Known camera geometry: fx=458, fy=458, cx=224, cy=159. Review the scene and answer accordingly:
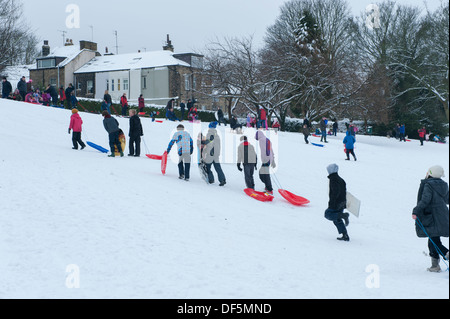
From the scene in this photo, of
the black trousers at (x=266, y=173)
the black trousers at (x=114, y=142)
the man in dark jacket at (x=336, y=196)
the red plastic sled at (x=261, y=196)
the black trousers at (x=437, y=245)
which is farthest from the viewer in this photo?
the black trousers at (x=114, y=142)

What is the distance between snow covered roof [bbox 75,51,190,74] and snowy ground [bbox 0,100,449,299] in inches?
1569

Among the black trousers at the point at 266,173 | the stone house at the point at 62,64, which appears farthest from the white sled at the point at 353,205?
the stone house at the point at 62,64

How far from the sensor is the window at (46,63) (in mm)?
58559

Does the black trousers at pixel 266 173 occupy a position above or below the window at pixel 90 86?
below

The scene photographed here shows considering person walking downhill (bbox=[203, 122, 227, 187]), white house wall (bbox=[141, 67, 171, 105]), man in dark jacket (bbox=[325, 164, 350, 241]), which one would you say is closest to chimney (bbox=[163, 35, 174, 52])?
white house wall (bbox=[141, 67, 171, 105])

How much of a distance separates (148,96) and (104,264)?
49883 millimetres

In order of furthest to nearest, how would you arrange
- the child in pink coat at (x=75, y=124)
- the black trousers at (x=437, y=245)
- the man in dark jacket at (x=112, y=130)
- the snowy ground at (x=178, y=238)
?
the child in pink coat at (x=75, y=124)
the man in dark jacket at (x=112, y=130)
the black trousers at (x=437, y=245)
the snowy ground at (x=178, y=238)

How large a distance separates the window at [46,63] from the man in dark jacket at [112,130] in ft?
156

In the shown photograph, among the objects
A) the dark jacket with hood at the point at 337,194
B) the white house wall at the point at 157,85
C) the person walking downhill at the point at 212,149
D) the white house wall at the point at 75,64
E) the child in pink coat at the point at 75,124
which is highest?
the white house wall at the point at 75,64

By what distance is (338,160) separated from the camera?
21.8 m

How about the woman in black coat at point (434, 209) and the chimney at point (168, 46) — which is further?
the chimney at point (168, 46)

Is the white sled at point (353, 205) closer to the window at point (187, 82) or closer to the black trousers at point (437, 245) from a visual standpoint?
the black trousers at point (437, 245)

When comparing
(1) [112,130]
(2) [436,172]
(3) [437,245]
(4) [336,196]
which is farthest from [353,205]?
(1) [112,130]

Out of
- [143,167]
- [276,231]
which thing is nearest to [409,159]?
[143,167]
